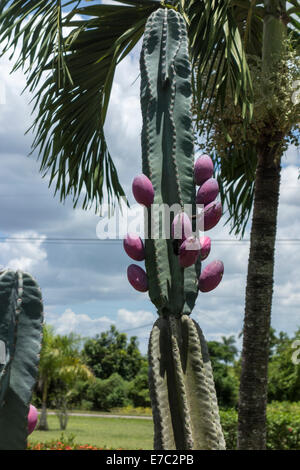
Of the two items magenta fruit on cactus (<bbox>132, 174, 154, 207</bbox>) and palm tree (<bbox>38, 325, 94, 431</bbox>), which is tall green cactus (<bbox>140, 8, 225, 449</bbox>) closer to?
magenta fruit on cactus (<bbox>132, 174, 154, 207</bbox>)

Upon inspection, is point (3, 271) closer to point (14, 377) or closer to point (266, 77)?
point (14, 377)

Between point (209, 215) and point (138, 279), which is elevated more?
point (209, 215)

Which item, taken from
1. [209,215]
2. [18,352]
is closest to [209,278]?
[209,215]

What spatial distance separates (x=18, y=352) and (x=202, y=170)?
129 cm

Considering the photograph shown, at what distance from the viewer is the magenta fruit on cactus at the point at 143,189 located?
2.54 m

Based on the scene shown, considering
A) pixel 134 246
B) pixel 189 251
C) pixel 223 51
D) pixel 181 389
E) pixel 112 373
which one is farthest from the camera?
pixel 112 373

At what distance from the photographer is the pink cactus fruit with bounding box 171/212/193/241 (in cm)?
245

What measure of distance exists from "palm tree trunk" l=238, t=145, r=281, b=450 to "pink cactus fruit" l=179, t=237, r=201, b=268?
8.77 ft

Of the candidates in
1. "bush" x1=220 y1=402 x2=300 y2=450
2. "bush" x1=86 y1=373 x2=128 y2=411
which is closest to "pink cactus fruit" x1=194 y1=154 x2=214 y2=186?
"bush" x1=220 y1=402 x2=300 y2=450

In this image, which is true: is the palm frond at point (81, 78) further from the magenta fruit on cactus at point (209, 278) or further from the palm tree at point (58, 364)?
the palm tree at point (58, 364)

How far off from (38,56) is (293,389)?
1308 cm

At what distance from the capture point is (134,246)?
2.56 metres

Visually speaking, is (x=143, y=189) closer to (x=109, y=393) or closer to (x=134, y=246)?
(x=134, y=246)

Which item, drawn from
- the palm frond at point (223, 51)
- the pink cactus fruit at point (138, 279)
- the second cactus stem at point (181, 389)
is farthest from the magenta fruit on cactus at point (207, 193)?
the palm frond at point (223, 51)
